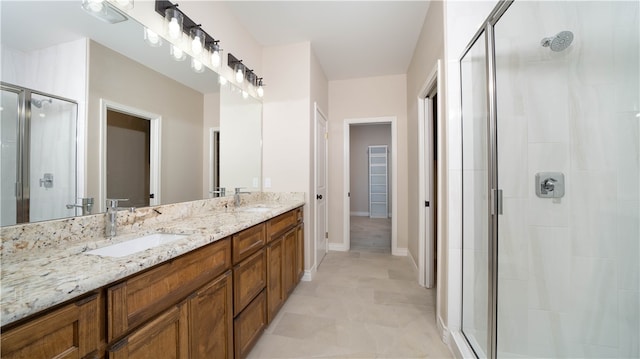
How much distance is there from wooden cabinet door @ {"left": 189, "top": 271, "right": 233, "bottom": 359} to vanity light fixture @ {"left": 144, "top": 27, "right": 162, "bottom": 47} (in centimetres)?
147

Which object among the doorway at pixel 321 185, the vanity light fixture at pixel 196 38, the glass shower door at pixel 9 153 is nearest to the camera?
the glass shower door at pixel 9 153

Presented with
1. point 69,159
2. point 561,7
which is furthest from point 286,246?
point 561,7

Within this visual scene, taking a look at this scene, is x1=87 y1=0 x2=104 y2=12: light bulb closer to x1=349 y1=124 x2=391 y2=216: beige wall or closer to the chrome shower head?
the chrome shower head

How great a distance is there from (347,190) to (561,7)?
2781 millimetres

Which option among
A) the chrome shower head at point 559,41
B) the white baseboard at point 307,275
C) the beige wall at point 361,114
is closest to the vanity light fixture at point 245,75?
the beige wall at point 361,114

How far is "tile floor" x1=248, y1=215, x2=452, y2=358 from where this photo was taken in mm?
1578

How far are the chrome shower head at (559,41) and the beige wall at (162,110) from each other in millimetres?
2386

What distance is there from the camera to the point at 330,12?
88.0 inches

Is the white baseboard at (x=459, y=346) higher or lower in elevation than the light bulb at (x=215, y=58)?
lower

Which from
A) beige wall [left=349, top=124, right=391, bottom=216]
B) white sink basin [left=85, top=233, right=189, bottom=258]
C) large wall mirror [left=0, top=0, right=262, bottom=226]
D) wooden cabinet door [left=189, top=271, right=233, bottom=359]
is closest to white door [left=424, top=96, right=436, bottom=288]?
wooden cabinet door [left=189, top=271, right=233, bottom=359]

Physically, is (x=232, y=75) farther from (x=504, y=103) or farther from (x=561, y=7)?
(x=561, y=7)

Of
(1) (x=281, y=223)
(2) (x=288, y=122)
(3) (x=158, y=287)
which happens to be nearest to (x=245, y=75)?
(2) (x=288, y=122)

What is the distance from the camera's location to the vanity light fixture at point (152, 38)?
4.54ft

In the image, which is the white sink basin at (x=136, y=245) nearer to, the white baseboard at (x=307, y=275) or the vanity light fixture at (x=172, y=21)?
the vanity light fixture at (x=172, y=21)
